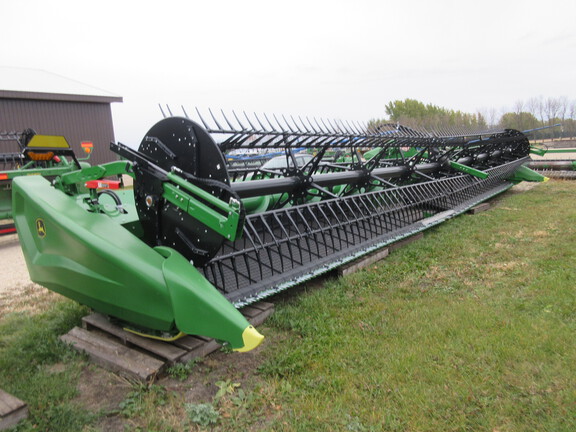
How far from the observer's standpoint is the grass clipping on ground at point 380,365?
2.28 meters

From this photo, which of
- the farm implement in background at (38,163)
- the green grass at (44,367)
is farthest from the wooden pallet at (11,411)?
the farm implement in background at (38,163)

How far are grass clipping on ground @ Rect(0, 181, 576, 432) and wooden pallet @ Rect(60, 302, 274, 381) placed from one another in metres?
0.11

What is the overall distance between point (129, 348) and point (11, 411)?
81 cm

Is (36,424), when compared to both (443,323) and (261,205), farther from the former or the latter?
(261,205)

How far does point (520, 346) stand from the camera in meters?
2.88

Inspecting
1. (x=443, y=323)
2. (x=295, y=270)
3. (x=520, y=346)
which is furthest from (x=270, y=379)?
(x=520, y=346)

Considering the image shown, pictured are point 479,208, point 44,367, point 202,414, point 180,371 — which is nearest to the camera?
point 202,414

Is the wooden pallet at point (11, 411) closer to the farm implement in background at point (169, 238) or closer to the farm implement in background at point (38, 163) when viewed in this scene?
the farm implement in background at point (169, 238)

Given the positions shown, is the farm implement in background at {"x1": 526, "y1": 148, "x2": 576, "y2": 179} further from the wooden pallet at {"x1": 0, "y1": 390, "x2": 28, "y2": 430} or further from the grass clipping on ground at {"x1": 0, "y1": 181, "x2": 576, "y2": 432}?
the wooden pallet at {"x1": 0, "y1": 390, "x2": 28, "y2": 430}

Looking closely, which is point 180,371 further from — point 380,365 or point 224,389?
point 380,365

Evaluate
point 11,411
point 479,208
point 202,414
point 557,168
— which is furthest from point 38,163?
point 557,168

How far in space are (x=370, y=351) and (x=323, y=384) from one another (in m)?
0.50

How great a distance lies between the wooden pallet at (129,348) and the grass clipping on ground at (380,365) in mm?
110

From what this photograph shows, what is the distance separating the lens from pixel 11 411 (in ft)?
7.28
